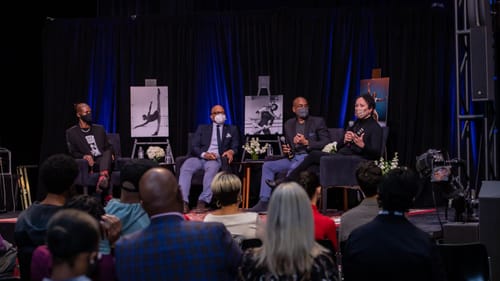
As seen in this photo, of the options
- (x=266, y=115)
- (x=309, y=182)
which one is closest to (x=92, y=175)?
(x=266, y=115)

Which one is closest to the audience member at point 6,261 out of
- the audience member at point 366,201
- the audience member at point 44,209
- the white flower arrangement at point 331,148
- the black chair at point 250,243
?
the audience member at point 44,209

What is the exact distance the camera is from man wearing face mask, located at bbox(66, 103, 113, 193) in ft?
30.5

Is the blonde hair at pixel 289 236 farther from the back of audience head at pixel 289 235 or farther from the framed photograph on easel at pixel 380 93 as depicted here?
the framed photograph on easel at pixel 380 93

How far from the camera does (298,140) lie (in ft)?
28.8

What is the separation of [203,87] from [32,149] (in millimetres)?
2712

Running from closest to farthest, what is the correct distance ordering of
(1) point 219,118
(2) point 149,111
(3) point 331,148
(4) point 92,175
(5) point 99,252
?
(5) point 99,252 < (3) point 331,148 < (4) point 92,175 < (1) point 219,118 < (2) point 149,111

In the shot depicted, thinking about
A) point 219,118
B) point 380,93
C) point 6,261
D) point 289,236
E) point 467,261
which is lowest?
point 6,261

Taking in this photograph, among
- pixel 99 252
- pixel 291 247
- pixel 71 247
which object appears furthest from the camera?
pixel 99 252

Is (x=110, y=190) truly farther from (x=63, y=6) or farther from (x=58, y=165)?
(x=58, y=165)

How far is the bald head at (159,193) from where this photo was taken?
2.84 m

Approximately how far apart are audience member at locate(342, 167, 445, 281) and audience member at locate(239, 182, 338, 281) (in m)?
0.40

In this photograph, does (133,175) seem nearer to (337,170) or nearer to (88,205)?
(88,205)

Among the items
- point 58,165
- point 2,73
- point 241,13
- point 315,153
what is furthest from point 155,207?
point 2,73

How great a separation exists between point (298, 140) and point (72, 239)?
6.58 m
